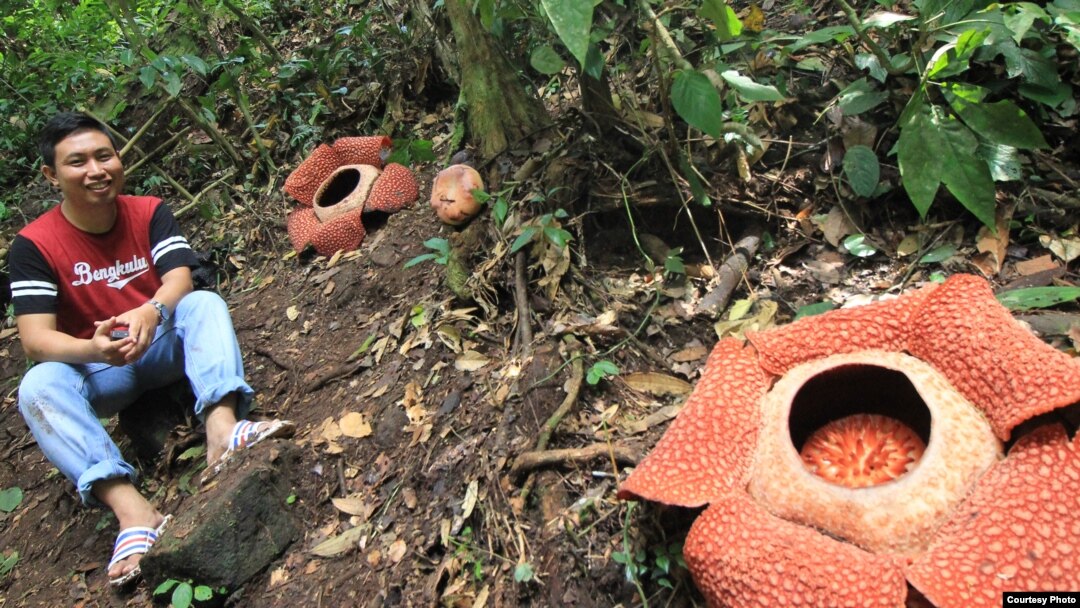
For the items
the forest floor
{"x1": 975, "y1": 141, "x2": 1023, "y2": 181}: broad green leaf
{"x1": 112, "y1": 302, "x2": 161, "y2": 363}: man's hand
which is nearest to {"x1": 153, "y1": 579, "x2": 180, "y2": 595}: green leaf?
the forest floor

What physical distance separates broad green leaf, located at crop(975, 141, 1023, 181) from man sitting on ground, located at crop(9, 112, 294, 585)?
2.77 m

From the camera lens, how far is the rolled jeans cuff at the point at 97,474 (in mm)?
2875

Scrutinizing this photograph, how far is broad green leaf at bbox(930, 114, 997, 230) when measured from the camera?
90.4 inches

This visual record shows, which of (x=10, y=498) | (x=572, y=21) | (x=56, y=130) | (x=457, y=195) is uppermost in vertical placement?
(x=56, y=130)

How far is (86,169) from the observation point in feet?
9.95

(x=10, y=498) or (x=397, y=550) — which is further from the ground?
(x=10, y=498)

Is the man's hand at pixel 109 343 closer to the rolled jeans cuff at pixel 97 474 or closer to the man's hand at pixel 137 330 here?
the man's hand at pixel 137 330

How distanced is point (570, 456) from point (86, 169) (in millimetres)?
2378

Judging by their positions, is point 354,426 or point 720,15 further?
point 354,426

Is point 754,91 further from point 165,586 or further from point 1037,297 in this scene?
point 165,586

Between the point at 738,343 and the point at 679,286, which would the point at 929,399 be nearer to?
the point at 738,343

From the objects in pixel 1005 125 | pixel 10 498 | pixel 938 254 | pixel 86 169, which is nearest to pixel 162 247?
pixel 86 169

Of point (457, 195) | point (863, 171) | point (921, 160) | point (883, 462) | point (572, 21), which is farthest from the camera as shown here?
point (457, 195)

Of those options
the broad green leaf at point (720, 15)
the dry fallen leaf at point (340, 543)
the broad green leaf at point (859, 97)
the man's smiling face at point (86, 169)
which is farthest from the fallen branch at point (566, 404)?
the man's smiling face at point (86, 169)
